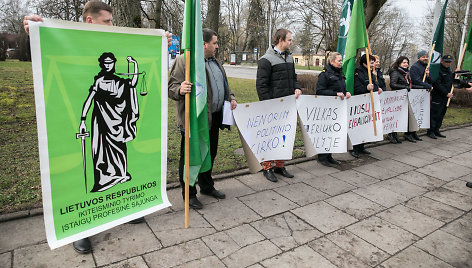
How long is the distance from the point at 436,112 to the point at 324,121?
4.37 meters

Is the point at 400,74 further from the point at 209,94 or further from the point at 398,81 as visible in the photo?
the point at 209,94

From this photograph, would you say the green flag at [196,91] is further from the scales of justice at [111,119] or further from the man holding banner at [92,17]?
the man holding banner at [92,17]

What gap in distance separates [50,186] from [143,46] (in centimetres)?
140

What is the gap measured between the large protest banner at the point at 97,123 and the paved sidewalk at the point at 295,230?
12.7 inches

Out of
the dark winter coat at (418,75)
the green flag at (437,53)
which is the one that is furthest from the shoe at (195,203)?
the green flag at (437,53)

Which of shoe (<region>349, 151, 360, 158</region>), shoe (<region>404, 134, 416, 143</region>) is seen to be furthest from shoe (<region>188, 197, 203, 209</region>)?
shoe (<region>404, 134, 416, 143</region>)

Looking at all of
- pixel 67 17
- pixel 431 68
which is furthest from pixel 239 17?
pixel 431 68

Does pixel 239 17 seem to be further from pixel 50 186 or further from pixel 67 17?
pixel 50 186

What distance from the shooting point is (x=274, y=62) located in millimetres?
4422

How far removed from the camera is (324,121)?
5234mm

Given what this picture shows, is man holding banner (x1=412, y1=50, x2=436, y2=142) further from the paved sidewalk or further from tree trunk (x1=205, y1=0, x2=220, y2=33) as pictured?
tree trunk (x1=205, y1=0, x2=220, y2=33)

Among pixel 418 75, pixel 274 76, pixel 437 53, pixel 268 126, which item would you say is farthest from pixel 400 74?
pixel 268 126

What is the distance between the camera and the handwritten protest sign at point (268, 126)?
4.26 m

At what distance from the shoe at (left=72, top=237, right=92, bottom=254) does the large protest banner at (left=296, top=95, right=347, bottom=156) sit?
10.7 ft
